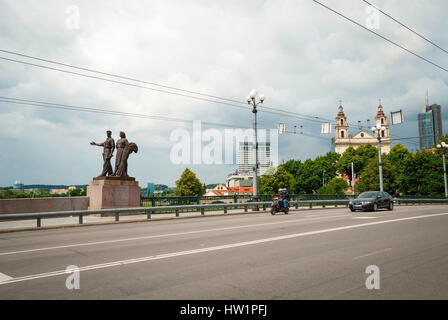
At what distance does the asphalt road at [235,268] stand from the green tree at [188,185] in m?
68.6

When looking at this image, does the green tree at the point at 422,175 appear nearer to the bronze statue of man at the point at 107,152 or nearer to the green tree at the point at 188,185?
the green tree at the point at 188,185

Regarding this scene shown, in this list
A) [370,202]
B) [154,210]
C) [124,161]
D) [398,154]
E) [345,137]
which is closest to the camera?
[154,210]

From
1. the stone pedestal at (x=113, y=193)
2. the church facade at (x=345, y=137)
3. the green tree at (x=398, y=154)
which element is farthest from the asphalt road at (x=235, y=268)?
the church facade at (x=345, y=137)

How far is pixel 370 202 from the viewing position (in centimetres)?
2202

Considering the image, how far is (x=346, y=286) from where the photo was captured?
4688mm

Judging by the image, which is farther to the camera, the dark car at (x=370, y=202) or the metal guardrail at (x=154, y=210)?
the dark car at (x=370, y=202)

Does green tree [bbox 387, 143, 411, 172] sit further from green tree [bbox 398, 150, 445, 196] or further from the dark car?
the dark car

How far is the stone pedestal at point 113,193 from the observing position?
20797 mm

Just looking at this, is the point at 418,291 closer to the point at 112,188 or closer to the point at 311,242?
the point at 311,242

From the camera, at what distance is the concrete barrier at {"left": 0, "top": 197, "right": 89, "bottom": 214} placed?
60.7 feet

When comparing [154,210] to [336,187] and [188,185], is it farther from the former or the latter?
[336,187]

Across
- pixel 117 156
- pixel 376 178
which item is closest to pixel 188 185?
pixel 376 178

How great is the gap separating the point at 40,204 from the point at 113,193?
4.13m
